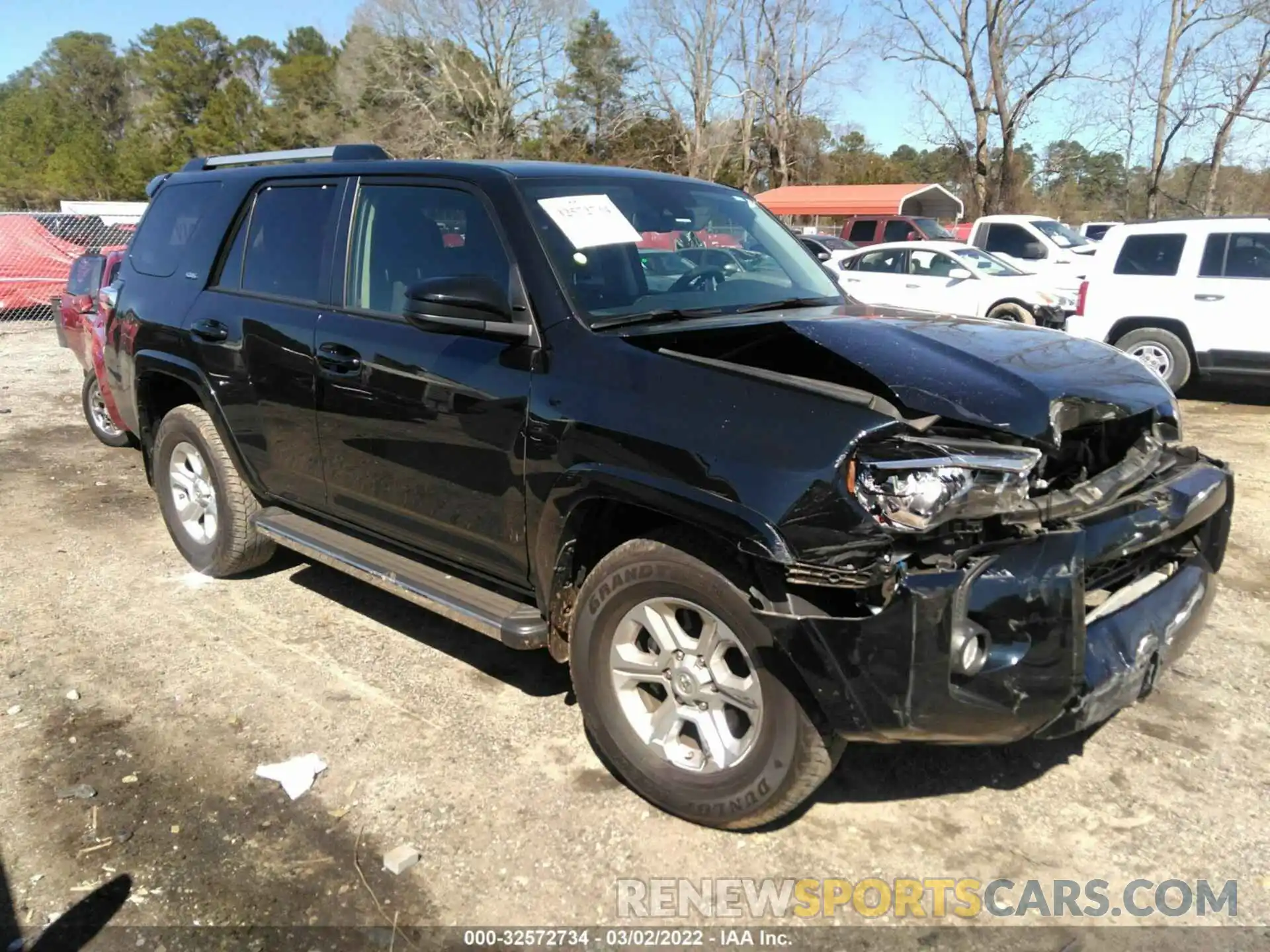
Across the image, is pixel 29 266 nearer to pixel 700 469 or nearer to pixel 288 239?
pixel 288 239

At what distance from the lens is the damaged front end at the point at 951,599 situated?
7.66 ft

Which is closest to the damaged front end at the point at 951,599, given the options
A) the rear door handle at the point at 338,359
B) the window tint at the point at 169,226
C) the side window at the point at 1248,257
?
the rear door handle at the point at 338,359

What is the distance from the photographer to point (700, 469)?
2572 millimetres

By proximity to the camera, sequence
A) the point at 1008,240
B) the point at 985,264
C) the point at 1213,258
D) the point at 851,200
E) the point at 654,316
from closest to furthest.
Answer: the point at 654,316 → the point at 1213,258 → the point at 985,264 → the point at 1008,240 → the point at 851,200

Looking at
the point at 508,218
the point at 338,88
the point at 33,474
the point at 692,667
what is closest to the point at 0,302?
the point at 33,474

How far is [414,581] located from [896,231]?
20724 millimetres

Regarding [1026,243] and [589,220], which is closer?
[589,220]

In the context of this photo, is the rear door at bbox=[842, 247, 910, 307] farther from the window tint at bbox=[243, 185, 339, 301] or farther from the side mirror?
the side mirror

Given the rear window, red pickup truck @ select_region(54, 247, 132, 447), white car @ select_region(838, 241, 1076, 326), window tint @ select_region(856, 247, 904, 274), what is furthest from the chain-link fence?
white car @ select_region(838, 241, 1076, 326)

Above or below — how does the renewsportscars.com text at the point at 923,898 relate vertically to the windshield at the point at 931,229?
below

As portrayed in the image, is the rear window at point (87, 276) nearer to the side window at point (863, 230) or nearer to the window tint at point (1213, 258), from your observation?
the window tint at point (1213, 258)

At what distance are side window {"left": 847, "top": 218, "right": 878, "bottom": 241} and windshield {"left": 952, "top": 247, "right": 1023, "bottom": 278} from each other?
30.8ft

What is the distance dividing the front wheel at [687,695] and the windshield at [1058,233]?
1702 cm

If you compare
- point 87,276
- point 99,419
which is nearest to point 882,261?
point 87,276
